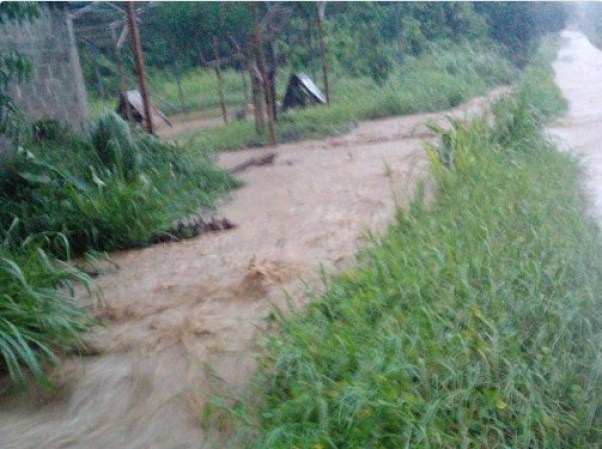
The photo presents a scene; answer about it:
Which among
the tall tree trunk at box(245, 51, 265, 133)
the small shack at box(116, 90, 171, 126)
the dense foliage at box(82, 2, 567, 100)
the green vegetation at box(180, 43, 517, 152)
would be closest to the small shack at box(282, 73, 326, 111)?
the green vegetation at box(180, 43, 517, 152)

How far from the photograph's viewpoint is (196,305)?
466 centimetres

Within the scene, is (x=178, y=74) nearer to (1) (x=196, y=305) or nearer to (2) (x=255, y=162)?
(2) (x=255, y=162)

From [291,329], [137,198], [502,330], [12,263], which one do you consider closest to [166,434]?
[291,329]

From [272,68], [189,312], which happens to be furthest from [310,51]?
[189,312]

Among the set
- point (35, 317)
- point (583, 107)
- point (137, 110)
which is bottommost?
point (583, 107)

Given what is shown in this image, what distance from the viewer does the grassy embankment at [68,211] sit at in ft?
13.6

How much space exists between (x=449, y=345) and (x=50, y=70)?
21.1 ft

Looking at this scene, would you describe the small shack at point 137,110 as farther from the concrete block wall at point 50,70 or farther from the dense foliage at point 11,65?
the dense foliage at point 11,65

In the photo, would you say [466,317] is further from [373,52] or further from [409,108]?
[373,52]

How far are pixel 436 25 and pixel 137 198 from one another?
15.4 meters

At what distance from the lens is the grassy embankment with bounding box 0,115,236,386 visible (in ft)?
13.6

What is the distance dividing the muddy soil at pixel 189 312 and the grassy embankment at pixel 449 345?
0.30m

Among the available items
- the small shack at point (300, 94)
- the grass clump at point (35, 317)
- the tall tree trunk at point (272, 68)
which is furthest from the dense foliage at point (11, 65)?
the small shack at point (300, 94)

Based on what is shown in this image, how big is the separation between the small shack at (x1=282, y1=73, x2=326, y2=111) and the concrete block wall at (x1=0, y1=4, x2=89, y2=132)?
5935 mm
